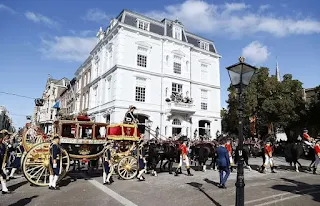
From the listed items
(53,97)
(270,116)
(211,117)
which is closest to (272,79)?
(270,116)

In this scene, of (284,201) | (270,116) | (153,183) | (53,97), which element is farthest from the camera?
(53,97)

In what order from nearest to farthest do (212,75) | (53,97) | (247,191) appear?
(247,191), (212,75), (53,97)

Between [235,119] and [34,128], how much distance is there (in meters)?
25.7

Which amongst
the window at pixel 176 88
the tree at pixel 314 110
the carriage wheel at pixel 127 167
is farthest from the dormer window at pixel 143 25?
the tree at pixel 314 110

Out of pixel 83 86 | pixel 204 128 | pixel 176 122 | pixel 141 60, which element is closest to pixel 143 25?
pixel 141 60

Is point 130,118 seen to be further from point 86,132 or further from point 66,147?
point 66,147

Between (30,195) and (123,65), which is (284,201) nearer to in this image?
(30,195)

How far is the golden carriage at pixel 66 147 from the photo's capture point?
922cm

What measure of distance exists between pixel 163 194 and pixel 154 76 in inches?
810

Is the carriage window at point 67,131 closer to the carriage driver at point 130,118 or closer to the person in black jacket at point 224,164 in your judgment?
the carriage driver at point 130,118

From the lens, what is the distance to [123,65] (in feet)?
82.3

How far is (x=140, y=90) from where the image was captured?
86.7ft

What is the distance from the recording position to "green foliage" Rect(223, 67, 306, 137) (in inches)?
1082

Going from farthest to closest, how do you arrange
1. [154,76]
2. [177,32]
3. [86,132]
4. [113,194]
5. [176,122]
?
1. [177,32]
2. [176,122]
3. [154,76]
4. [86,132]
5. [113,194]
